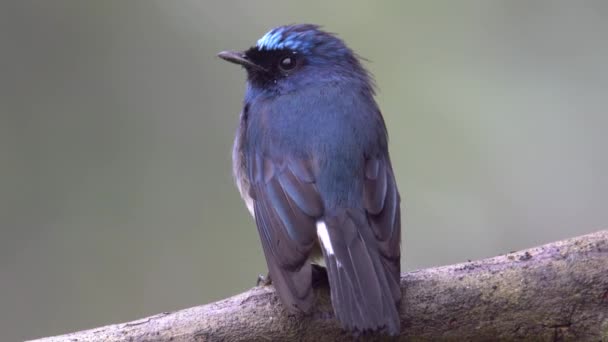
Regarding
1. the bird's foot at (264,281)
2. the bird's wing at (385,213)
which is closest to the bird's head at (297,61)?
the bird's wing at (385,213)

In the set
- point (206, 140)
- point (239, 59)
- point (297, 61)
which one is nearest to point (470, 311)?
point (297, 61)

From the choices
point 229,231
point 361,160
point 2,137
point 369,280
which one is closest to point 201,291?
point 229,231

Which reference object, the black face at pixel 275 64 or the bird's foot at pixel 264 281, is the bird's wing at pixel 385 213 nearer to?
the bird's foot at pixel 264 281

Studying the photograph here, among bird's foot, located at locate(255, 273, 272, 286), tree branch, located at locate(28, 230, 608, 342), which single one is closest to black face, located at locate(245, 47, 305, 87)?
bird's foot, located at locate(255, 273, 272, 286)

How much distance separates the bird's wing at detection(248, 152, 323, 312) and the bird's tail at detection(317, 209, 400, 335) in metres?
0.10

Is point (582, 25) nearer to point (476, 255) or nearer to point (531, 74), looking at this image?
point (531, 74)

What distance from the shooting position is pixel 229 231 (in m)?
7.71

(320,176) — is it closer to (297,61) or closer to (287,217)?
(287,217)

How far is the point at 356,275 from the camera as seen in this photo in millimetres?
3990

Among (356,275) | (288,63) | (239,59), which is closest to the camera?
(356,275)

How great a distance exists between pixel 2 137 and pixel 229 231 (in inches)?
85.3

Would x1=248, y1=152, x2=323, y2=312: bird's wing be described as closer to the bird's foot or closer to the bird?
the bird

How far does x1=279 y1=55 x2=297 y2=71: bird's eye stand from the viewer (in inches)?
215

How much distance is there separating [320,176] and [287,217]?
0.31m
